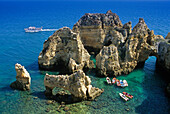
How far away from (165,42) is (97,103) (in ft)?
76.3

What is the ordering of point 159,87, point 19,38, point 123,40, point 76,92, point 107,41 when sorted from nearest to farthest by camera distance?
point 76,92
point 159,87
point 123,40
point 107,41
point 19,38

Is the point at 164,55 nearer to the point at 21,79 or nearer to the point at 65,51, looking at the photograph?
the point at 65,51

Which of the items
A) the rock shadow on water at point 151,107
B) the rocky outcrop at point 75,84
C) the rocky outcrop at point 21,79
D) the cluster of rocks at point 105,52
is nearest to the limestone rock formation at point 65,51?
the cluster of rocks at point 105,52

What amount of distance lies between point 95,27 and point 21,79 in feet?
79.9

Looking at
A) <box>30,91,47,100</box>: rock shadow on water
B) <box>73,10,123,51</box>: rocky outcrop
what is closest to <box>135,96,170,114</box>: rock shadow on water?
<box>30,91,47,100</box>: rock shadow on water

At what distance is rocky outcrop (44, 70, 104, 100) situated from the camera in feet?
96.8

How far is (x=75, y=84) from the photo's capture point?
29.5 m

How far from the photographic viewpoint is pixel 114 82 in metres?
36.1

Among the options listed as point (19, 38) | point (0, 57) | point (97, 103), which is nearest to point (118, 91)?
point (97, 103)

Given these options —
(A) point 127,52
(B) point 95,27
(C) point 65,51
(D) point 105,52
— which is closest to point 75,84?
(D) point 105,52

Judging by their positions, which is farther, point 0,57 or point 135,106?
point 0,57

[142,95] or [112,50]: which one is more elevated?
[112,50]

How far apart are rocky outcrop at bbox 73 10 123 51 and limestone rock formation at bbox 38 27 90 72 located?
7.75m

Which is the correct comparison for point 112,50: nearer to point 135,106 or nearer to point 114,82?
point 114,82
